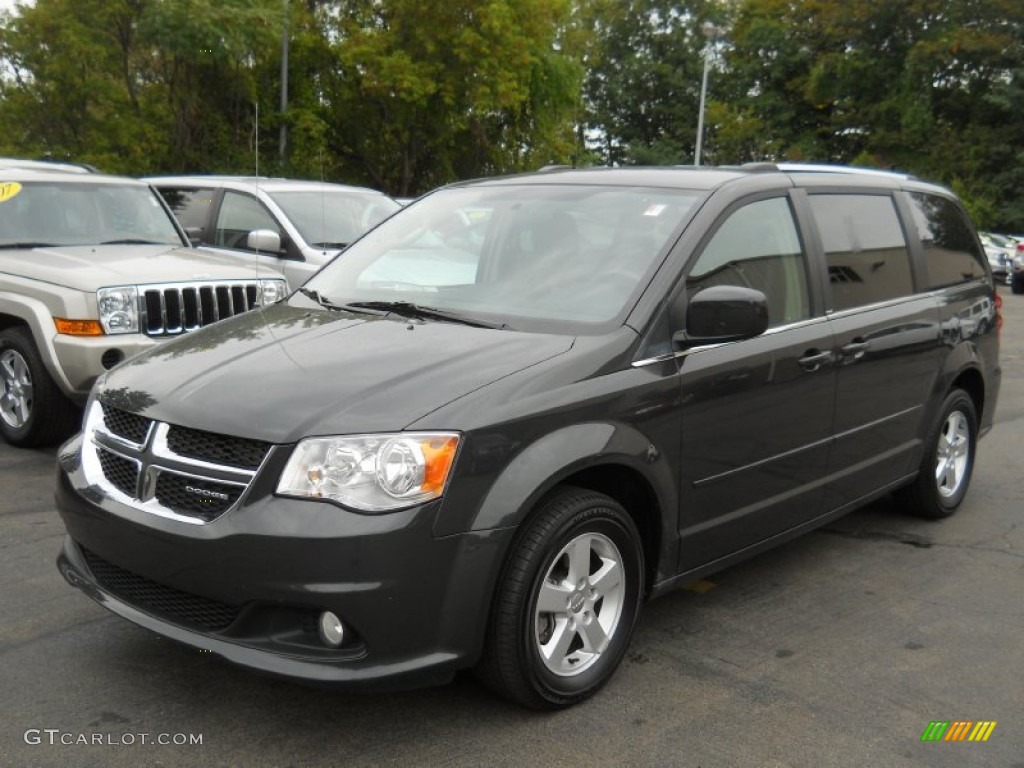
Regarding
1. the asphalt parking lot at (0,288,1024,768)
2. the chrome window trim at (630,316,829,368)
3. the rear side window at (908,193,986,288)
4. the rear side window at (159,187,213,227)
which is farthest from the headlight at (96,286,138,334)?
the rear side window at (908,193,986,288)

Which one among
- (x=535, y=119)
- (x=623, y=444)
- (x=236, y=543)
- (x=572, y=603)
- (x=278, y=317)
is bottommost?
(x=572, y=603)

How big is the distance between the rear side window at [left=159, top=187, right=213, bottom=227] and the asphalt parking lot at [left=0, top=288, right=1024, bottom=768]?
5.31 m

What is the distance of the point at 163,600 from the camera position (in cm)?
331

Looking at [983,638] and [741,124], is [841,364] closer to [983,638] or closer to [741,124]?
[983,638]

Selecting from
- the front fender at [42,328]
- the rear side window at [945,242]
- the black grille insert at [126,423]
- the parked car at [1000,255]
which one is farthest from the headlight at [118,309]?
the parked car at [1000,255]

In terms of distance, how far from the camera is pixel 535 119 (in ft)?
95.8

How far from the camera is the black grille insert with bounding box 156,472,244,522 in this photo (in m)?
Answer: 3.11

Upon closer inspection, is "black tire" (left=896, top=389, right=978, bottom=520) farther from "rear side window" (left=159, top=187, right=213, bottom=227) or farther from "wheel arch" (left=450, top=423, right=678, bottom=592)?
"rear side window" (left=159, top=187, right=213, bottom=227)

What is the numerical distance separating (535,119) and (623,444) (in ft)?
87.6

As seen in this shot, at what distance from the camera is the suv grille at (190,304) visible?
650 centimetres

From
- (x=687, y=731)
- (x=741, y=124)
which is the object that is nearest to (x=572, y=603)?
(x=687, y=731)

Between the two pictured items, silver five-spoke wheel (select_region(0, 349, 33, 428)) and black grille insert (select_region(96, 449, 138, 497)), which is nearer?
black grille insert (select_region(96, 449, 138, 497))

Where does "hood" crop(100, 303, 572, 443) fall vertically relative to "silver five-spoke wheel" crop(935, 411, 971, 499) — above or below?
above

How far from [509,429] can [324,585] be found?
694 mm
